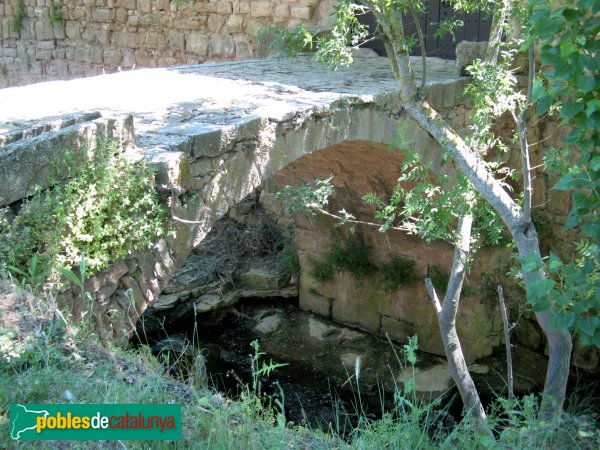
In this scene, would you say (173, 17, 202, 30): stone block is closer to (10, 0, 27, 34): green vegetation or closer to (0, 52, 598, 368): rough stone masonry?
(0, 52, 598, 368): rough stone masonry

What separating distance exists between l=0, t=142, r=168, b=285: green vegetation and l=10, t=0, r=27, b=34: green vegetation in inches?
329

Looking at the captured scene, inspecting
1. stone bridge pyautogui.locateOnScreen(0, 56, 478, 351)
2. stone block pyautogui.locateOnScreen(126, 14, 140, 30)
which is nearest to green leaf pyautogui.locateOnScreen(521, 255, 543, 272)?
stone bridge pyautogui.locateOnScreen(0, 56, 478, 351)

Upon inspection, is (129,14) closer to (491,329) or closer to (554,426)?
(491,329)

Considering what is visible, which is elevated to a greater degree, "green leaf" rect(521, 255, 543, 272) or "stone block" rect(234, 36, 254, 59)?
"stone block" rect(234, 36, 254, 59)

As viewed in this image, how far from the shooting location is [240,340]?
8.41m

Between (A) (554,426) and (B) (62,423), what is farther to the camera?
(A) (554,426)

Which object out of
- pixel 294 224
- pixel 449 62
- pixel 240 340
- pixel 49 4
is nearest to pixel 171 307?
pixel 240 340

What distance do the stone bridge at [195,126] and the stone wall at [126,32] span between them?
1.58 metres

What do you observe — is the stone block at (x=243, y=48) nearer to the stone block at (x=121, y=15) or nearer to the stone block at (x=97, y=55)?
the stone block at (x=121, y=15)

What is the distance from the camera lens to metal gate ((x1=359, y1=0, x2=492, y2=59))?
22.9ft

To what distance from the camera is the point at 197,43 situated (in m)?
8.78

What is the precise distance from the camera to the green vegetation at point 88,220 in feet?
11.3

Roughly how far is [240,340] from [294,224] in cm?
153

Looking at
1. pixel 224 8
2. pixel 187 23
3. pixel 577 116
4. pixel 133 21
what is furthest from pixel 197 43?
pixel 577 116
